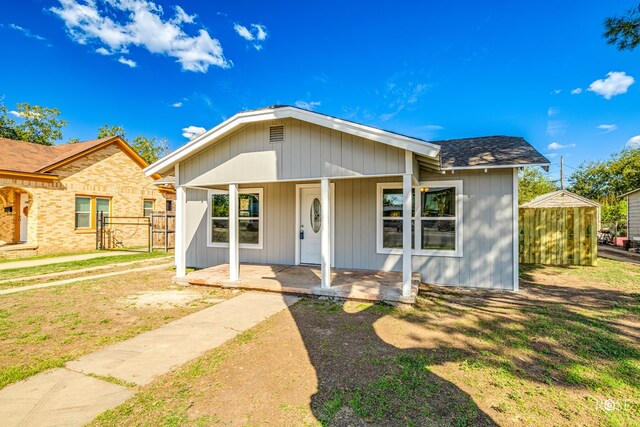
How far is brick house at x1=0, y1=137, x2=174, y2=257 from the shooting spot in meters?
11.8

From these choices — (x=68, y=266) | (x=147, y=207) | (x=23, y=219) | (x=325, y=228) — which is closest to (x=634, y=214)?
(x=325, y=228)

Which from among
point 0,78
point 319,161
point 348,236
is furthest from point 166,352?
point 0,78

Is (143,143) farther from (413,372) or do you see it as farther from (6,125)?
(413,372)

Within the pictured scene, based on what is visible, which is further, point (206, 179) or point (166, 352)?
point (206, 179)

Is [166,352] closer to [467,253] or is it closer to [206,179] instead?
[206,179]

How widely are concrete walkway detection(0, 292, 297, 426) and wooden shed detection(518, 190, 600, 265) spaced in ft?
31.3

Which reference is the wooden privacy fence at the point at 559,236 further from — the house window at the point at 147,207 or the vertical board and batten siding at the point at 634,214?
the house window at the point at 147,207

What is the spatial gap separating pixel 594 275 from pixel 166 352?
10.6 m

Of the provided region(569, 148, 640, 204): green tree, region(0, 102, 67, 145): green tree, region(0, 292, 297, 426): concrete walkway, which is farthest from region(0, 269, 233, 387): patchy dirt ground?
region(569, 148, 640, 204): green tree

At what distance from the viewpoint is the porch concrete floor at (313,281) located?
559cm

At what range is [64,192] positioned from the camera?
1269 cm

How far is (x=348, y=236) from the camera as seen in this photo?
7.69m

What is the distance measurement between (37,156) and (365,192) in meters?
15.1

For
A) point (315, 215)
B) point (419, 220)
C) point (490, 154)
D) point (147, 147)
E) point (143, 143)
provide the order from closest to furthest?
point (490, 154) → point (419, 220) → point (315, 215) → point (143, 143) → point (147, 147)
